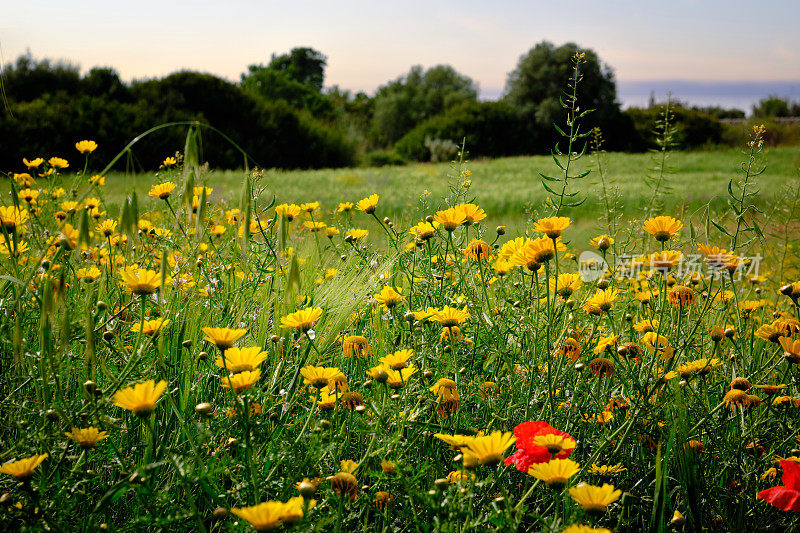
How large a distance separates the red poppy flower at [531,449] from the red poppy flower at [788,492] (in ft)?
1.17

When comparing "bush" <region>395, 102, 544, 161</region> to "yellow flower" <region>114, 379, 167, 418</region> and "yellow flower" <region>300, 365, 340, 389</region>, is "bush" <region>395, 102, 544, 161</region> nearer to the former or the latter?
"yellow flower" <region>300, 365, 340, 389</region>

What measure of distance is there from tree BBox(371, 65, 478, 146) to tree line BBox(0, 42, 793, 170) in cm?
5

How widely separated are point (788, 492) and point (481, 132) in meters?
21.5

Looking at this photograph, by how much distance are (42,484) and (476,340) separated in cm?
99

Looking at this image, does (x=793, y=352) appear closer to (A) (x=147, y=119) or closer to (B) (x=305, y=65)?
(A) (x=147, y=119)

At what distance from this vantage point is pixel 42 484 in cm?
82

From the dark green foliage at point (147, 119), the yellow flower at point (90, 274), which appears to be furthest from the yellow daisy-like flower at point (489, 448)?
the dark green foliage at point (147, 119)

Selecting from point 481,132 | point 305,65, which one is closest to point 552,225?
point 481,132

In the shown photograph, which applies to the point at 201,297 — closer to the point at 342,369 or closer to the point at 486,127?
the point at 342,369

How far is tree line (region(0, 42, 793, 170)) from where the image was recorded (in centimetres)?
1232

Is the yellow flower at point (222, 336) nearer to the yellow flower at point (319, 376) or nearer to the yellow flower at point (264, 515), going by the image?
the yellow flower at point (319, 376)

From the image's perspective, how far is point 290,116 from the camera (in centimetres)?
1620

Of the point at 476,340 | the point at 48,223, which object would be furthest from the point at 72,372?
the point at 48,223

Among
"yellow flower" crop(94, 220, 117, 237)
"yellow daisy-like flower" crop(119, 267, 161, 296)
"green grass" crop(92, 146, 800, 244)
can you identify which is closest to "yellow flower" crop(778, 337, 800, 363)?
"yellow daisy-like flower" crop(119, 267, 161, 296)
